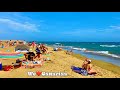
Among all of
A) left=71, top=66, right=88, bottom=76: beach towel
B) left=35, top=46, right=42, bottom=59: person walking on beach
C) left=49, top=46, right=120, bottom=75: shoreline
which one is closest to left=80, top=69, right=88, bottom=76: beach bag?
left=71, top=66, right=88, bottom=76: beach towel

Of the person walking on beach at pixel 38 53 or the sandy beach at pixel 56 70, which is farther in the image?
the person walking on beach at pixel 38 53

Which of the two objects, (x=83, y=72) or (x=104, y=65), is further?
(x=104, y=65)

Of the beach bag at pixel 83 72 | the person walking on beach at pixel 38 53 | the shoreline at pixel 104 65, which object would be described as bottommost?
the beach bag at pixel 83 72

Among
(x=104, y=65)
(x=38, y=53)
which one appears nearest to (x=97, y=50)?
(x=104, y=65)

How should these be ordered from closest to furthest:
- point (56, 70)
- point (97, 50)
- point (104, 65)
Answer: point (56, 70), point (104, 65), point (97, 50)

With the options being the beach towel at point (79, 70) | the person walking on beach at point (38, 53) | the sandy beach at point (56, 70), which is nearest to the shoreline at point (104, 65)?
the sandy beach at point (56, 70)

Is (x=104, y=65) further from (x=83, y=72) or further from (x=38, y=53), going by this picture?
(x=38, y=53)

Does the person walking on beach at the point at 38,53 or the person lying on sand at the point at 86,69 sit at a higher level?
the person walking on beach at the point at 38,53

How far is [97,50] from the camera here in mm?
4449

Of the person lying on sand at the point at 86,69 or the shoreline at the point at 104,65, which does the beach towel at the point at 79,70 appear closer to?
the person lying on sand at the point at 86,69

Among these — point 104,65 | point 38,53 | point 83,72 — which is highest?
point 38,53

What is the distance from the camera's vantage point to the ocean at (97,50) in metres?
4.32
